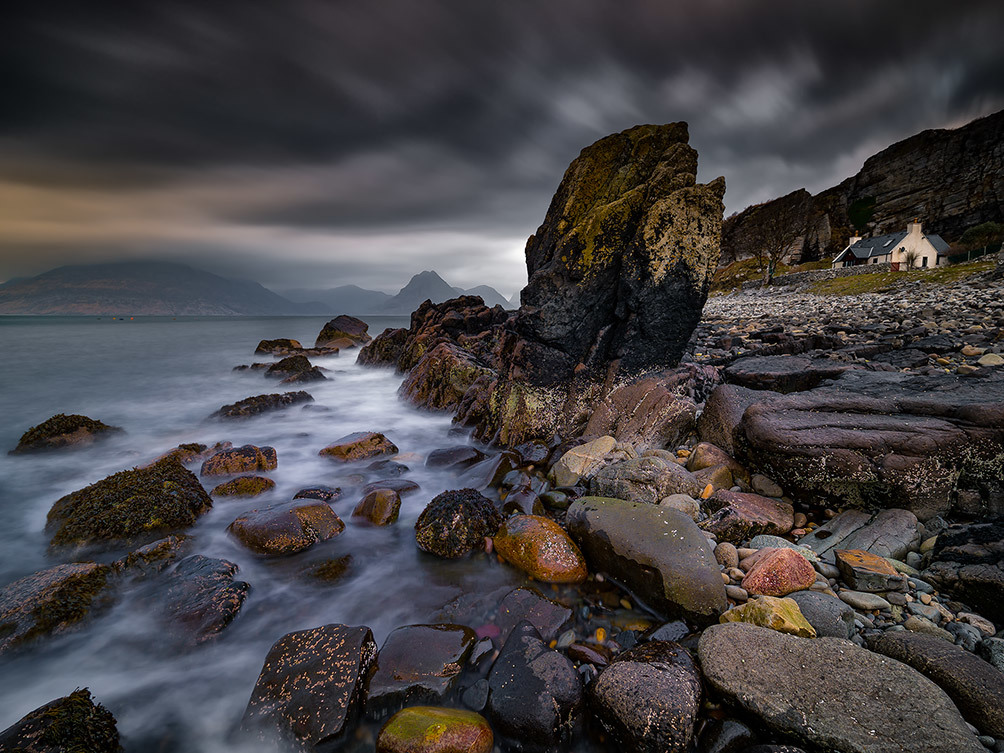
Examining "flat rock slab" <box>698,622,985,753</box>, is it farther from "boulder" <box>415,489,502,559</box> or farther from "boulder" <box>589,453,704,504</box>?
"boulder" <box>415,489,502,559</box>

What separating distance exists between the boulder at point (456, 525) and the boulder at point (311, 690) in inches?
74.5

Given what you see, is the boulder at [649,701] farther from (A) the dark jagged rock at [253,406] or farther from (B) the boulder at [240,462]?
(A) the dark jagged rock at [253,406]

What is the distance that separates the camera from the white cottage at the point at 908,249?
144ft

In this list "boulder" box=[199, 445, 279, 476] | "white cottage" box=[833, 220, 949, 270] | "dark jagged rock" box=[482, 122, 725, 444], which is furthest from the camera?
"white cottage" box=[833, 220, 949, 270]

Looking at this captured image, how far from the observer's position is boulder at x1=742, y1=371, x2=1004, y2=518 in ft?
13.3

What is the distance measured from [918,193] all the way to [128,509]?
258 ft

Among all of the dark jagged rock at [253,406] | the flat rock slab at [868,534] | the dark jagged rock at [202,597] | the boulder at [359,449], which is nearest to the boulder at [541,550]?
the flat rock slab at [868,534]

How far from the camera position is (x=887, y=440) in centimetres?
435

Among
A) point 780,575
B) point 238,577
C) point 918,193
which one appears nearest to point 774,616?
point 780,575

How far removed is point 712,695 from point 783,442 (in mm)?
3118

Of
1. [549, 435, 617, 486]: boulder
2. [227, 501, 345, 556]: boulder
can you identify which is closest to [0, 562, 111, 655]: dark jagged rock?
[227, 501, 345, 556]: boulder

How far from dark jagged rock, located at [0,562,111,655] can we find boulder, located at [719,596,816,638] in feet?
21.5

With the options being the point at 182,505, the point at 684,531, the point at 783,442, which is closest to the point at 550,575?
the point at 684,531

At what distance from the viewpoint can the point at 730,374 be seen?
794 centimetres
